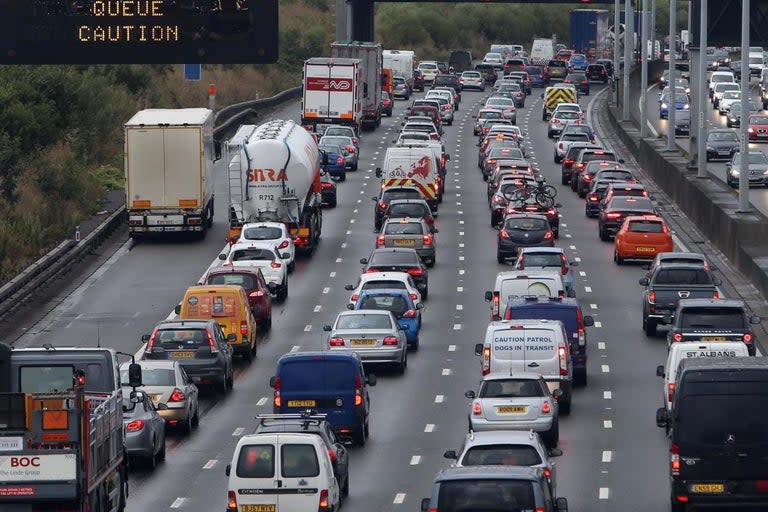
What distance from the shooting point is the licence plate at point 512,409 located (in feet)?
106

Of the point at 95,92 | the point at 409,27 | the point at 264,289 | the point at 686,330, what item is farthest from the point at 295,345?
the point at 409,27

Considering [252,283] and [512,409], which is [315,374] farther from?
[252,283]

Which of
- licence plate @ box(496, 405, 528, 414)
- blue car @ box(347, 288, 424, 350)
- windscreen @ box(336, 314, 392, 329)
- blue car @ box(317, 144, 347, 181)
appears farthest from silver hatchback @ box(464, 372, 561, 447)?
blue car @ box(317, 144, 347, 181)

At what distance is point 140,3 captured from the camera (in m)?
34.9

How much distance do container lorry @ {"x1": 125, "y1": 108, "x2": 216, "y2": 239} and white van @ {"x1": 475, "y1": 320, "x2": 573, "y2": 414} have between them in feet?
78.6

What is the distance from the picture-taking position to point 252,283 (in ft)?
151

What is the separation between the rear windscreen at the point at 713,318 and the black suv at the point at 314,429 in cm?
1142

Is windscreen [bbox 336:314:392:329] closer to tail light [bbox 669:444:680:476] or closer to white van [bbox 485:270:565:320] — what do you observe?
white van [bbox 485:270:565:320]

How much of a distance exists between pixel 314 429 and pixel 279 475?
1430 millimetres

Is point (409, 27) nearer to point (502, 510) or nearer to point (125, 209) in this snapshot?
point (125, 209)

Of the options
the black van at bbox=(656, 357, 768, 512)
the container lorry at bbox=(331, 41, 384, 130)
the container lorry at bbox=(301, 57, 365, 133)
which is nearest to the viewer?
the black van at bbox=(656, 357, 768, 512)

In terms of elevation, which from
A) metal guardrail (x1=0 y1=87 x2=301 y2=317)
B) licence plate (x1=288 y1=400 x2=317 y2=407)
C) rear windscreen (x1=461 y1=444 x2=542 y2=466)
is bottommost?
metal guardrail (x1=0 y1=87 x2=301 y2=317)

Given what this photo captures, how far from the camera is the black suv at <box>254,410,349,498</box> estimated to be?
90.1ft

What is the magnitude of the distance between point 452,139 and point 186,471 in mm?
64368
